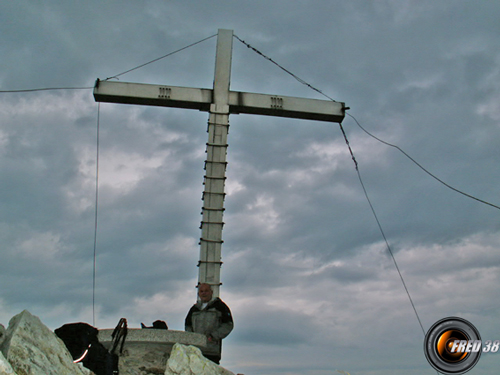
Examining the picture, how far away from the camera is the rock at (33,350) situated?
235 inches

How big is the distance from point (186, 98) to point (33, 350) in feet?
26.9

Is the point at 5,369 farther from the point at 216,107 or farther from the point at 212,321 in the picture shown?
the point at 216,107

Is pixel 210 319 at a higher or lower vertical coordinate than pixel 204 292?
lower

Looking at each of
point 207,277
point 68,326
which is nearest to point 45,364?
point 68,326

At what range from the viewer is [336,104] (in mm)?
14180

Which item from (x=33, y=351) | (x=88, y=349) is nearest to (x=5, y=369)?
(x=33, y=351)

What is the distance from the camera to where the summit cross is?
1227cm

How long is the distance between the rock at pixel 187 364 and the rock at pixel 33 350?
120 cm

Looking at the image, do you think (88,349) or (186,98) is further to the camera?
(186,98)

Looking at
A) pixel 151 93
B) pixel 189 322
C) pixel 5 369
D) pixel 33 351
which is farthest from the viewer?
pixel 151 93

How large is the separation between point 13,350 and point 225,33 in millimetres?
10345

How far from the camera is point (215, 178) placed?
12641 millimetres

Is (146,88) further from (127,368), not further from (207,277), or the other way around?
(127,368)

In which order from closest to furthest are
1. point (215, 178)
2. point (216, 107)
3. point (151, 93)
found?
1. point (215, 178)
2. point (216, 107)
3. point (151, 93)
